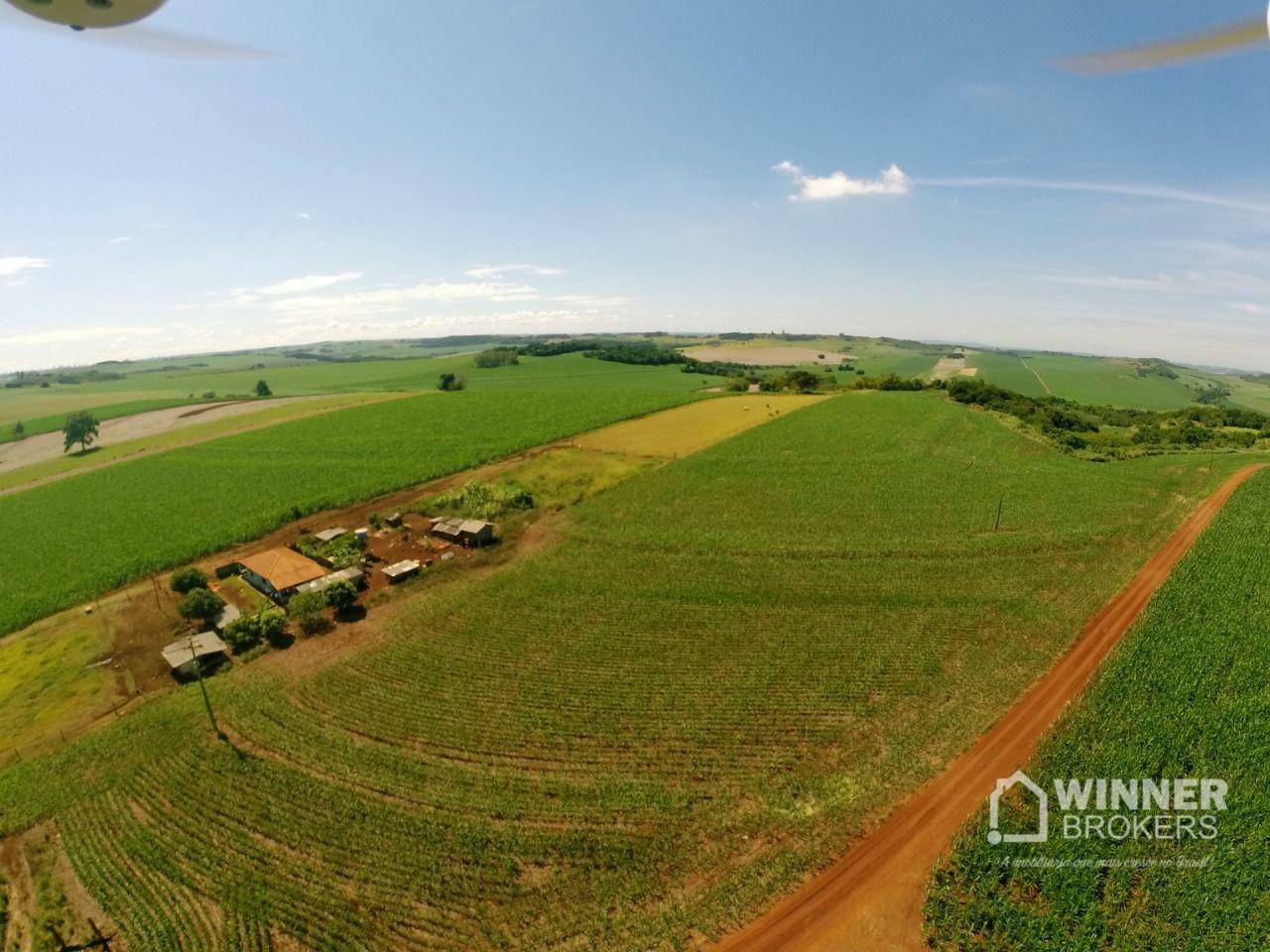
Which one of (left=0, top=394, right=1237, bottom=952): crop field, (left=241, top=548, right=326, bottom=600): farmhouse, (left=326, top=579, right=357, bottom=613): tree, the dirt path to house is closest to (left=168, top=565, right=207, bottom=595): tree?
(left=241, top=548, right=326, bottom=600): farmhouse

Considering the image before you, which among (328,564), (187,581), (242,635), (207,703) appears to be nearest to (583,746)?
(207,703)

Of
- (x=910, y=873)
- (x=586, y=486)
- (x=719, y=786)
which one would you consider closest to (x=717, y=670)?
(x=719, y=786)

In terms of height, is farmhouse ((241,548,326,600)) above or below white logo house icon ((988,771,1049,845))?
above

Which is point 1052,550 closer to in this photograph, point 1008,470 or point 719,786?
point 1008,470

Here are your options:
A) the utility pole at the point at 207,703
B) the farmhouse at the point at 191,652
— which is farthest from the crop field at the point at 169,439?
the utility pole at the point at 207,703

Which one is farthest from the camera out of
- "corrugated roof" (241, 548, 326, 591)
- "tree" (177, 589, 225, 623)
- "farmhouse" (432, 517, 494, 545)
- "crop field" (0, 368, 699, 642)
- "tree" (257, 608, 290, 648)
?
"farmhouse" (432, 517, 494, 545)

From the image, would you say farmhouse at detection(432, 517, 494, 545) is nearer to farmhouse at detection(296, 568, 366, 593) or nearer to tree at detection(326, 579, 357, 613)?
farmhouse at detection(296, 568, 366, 593)
